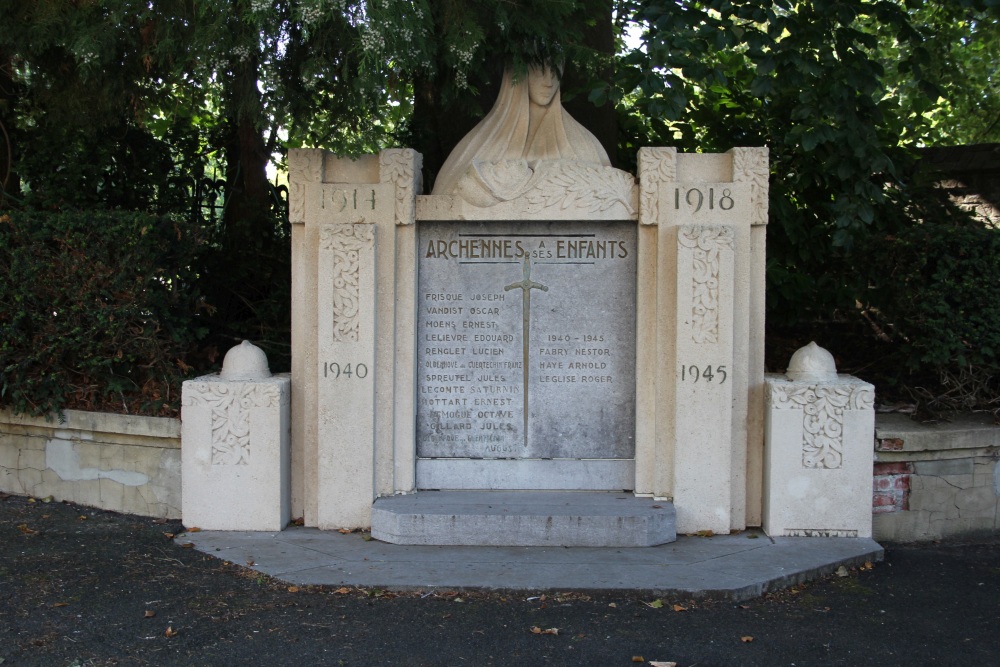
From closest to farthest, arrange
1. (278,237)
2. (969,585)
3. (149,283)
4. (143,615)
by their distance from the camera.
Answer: (143,615) → (969,585) → (149,283) → (278,237)

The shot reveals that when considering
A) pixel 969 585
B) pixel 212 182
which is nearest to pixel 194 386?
pixel 212 182

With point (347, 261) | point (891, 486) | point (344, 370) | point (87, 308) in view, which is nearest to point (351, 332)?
point (344, 370)

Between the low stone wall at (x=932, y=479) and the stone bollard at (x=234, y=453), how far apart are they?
3653mm

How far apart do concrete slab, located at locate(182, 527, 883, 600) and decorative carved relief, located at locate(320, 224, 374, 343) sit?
134 cm

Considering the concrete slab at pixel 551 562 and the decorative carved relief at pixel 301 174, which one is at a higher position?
the decorative carved relief at pixel 301 174

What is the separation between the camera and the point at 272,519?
225 inches

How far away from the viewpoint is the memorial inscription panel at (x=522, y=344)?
593cm

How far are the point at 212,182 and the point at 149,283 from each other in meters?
2.71

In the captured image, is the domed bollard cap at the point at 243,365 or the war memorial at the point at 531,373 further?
the domed bollard cap at the point at 243,365

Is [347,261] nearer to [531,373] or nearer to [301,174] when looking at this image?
[301,174]

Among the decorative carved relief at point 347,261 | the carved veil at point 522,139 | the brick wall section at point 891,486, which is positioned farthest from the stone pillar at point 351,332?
the brick wall section at point 891,486

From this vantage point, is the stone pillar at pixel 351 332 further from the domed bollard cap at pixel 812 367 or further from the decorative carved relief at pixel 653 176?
the domed bollard cap at pixel 812 367

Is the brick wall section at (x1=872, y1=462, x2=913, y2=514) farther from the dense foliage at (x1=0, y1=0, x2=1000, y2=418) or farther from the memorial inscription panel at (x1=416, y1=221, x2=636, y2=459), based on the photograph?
the memorial inscription panel at (x1=416, y1=221, x2=636, y2=459)

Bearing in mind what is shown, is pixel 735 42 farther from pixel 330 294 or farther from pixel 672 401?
pixel 330 294
